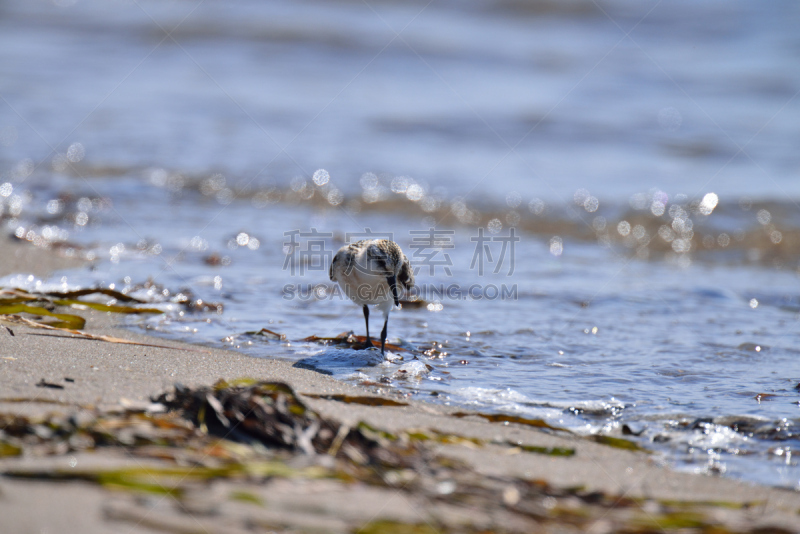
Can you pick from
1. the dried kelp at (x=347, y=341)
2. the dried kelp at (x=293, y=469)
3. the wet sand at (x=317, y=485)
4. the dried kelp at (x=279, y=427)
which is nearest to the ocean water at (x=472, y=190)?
the dried kelp at (x=347, y=341)

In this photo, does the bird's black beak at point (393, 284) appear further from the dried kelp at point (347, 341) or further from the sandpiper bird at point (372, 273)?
the dried kelp at point (347, 341)

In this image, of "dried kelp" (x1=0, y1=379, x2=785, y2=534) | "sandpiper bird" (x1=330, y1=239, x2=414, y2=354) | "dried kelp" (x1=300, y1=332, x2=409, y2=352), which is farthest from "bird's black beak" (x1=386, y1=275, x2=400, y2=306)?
"dried kelp" (x1=0, y1=379, x2=785, y2=534)

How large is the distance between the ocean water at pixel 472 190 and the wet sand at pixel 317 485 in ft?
1.14

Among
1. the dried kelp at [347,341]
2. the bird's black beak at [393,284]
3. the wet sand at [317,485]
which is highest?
the bird's black beak at [393,284]

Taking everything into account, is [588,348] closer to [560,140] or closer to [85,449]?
[85,449]

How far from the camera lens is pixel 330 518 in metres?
2.43

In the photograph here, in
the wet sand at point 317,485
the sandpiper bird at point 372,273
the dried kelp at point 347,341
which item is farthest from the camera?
the sandpiper bird at point 372,273

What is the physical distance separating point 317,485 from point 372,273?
303 cm

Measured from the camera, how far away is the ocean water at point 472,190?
4.98 metres

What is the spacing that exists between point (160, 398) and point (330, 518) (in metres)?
1.25

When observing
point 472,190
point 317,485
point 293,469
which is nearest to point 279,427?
point 293,469

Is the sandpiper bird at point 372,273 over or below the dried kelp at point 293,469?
over

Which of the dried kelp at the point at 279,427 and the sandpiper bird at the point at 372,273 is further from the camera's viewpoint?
the sandpiper bird at the point at 372,273

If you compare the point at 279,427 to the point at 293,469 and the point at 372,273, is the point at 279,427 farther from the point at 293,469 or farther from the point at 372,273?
the point at 372,273
